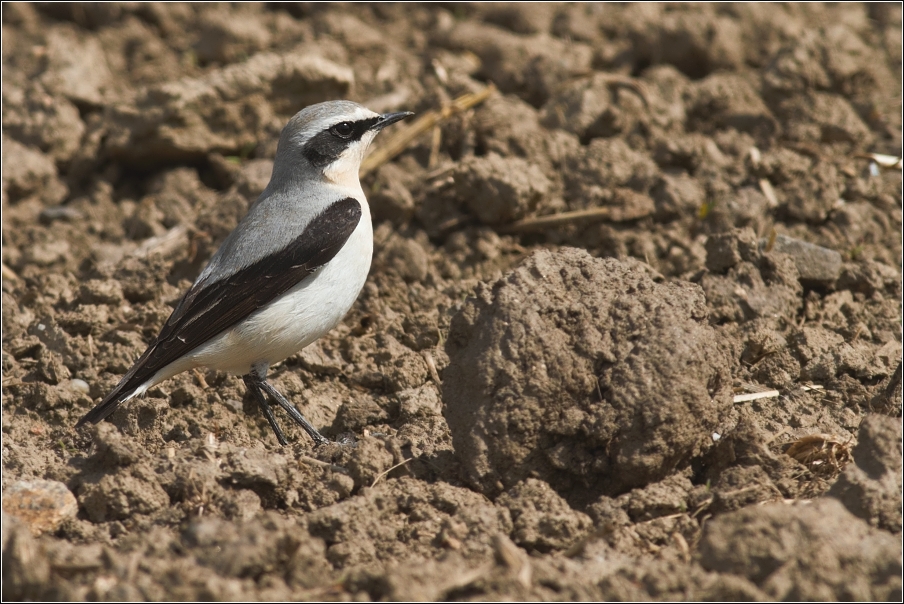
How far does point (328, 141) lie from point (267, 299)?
1.34 m

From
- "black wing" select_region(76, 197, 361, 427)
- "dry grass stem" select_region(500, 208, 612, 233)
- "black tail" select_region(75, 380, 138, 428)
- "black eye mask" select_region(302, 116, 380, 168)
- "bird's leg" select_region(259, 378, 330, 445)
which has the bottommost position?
"dry grass stem" select_region(500, 208, 612, 233)

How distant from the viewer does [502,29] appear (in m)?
10.9

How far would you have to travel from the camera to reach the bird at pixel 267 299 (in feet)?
20.3

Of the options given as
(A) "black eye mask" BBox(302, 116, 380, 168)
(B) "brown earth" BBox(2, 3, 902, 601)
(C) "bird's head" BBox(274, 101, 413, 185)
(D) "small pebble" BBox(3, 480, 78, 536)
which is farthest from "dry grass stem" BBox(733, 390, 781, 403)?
(D) "small pebble" BBox(3, 480, 78, 536)

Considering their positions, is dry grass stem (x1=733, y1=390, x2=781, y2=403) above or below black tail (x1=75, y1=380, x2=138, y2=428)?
below

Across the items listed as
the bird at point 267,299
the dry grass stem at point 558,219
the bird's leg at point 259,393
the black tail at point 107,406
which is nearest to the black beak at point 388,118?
the bird at point 267,299

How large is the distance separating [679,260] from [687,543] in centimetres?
348

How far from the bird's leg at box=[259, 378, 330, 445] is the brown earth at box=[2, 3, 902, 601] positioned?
0.18 meters

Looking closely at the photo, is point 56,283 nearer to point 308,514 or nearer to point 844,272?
point 308,514

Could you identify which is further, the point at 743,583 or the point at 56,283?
the point at 56,283

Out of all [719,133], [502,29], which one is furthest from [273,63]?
[719,133]

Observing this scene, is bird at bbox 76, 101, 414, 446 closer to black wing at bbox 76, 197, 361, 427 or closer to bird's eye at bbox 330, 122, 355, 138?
black wing at bbox 76, 197, 361, 427

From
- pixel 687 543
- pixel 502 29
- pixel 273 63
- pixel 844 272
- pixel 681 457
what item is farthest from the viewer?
pixel 502 29

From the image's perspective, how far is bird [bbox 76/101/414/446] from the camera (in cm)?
619
